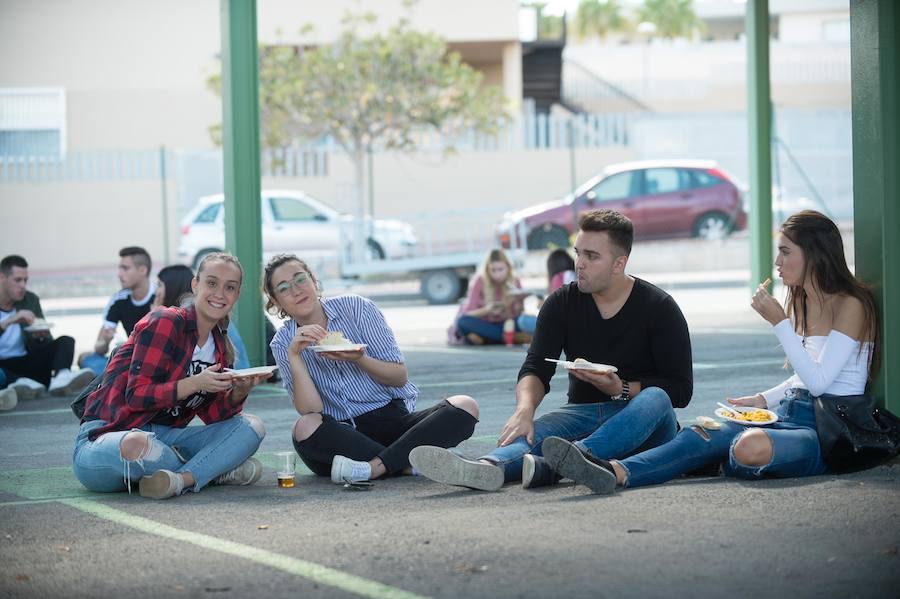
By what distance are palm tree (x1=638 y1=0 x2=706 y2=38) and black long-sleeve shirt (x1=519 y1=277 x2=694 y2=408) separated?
60.1m

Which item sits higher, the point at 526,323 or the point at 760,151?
the point at 760,151

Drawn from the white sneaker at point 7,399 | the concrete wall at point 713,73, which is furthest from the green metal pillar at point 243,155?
the concrete wall at point 713,73

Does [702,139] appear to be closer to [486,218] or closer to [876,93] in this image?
[486,218]

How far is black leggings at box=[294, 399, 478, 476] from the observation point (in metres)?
6.80

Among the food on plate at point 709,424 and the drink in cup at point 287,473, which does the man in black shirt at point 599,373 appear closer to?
the food on plate at point 709,424

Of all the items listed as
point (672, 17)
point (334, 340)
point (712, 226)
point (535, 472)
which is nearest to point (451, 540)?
point (535, 472)

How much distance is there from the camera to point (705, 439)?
652cm

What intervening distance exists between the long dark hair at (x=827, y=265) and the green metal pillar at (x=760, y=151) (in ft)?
39.0

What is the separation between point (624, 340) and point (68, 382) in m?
6.22

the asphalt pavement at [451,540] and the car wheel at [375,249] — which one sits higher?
the car wheel at [375,249]

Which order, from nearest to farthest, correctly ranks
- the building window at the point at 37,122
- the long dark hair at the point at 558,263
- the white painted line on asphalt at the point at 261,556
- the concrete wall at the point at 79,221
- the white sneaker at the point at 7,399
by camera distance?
the white painted line on asphalt at the point at 261,556 < the white sneaker at the point at 7,399 < the long dark hair at the point at 558,263 < the concrete wall at the point at 79,221 < the building window at the point at 37,122

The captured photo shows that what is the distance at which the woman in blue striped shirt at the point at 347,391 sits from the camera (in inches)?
268

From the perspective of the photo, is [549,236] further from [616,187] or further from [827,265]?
[827,265]

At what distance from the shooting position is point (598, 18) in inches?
2842
